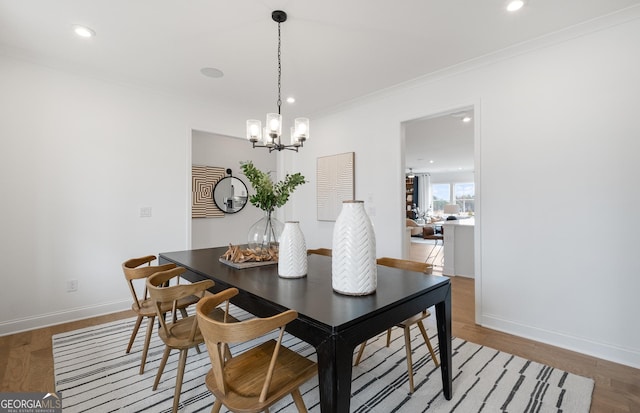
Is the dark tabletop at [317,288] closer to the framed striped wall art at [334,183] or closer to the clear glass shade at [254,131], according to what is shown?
the clear glass shade at [254,131]

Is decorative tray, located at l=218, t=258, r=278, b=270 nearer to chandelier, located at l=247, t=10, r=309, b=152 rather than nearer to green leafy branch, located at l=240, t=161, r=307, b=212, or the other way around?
green leafy branch, located at l=240, t=161, r=307, b=212

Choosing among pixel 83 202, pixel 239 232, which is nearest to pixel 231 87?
pixel 83 202

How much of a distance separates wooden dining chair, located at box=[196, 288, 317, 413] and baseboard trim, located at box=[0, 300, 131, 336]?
103 inches

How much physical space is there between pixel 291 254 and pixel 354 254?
0.45m

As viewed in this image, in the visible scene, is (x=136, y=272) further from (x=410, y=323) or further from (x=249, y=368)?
(x=410, y=323)

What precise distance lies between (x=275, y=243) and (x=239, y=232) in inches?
122

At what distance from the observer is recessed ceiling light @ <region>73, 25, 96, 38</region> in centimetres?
233

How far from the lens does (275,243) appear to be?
234 centimetres

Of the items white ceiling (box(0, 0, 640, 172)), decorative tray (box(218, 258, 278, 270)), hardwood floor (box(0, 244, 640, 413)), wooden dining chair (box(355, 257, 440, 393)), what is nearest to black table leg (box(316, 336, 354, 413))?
wooden dining chair (box(355, 257, 440, 393))

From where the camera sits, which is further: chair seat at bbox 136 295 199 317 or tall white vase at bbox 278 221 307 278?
chair seat at bbox 136 295 199 317

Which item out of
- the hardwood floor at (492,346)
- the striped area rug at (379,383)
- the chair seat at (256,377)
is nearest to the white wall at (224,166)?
the hardwood floor at (492,346)

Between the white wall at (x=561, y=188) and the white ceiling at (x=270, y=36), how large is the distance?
11.2 inches
